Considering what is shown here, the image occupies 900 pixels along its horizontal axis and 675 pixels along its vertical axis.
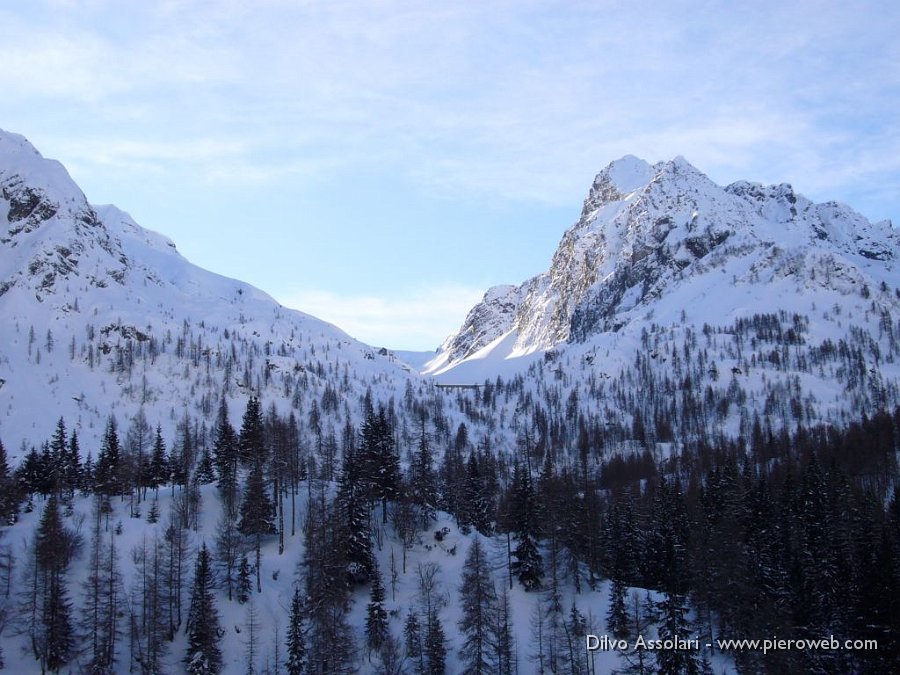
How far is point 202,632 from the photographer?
76062mm

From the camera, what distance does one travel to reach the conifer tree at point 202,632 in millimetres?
74938

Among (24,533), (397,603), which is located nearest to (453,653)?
(397,603)

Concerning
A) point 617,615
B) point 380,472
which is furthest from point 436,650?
point 380,472

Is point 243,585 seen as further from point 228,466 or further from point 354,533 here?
point 228,466

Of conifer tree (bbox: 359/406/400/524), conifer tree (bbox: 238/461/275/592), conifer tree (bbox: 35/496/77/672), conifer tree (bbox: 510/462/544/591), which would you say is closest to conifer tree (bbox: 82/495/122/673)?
conifer tree (bbox: 35/496/77/672)

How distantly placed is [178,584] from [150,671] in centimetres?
1000

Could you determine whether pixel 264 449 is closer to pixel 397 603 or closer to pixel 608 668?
pixel 397 603

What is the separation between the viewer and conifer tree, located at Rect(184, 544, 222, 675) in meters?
74.9

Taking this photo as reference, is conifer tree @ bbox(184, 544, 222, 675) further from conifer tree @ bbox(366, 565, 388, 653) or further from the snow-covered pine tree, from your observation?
conifer tree @ bbox(366, 565, 388, 653)

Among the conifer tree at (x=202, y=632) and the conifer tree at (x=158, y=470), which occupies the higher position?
the conifer tree at (x=158, y=470)

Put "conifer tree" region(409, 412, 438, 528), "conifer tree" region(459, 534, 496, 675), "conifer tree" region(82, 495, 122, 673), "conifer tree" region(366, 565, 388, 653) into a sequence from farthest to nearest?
1. "conifer tree" region(409, 412, 438, 528)
2. "conifer tree" region(366, 565, 388, 653)
3. "conifer tree" region(459, 534, 496, 675)
4. "conifer tree" region(82, 495, 122, 673)

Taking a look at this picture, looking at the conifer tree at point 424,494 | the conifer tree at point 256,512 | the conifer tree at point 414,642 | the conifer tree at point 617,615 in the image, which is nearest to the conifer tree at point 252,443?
the conifer tree at point 256,512

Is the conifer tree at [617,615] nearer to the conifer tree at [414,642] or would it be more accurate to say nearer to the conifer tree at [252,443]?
the conifer tree at [414,642]

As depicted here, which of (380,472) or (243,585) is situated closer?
(243,585)
